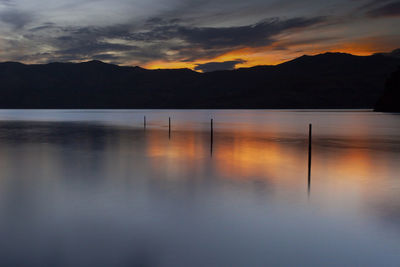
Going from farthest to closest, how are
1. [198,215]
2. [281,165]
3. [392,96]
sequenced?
[392,96]
[281,165]
[198,215]

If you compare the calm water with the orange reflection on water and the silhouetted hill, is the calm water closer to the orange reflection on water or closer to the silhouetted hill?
the orange reflection on water

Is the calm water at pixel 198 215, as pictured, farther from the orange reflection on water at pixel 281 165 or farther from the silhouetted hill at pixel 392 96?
the silhouetted hill at pixel 392 96

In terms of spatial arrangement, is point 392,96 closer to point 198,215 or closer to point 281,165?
point 281,165

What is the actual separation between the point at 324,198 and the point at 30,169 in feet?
51.4

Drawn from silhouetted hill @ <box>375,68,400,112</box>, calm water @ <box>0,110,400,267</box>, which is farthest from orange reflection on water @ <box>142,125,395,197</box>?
silhouetted hill @ <box>375,68,400,112</box>

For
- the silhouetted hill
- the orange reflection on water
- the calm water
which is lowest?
the orange reflection on water

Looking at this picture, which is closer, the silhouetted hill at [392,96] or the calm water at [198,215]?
the calm water at [198,215]

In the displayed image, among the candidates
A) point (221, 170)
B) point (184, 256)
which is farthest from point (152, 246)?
point (221, 170)

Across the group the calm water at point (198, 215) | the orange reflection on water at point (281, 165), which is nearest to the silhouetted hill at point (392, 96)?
the orange reflection on water at point (281, 165)

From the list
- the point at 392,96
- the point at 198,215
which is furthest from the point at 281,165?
the point at 392,96

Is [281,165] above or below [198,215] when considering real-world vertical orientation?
below

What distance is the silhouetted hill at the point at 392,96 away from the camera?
14538cm

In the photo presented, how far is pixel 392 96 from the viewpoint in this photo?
15775 cm

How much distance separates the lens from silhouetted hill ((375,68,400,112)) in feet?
477
